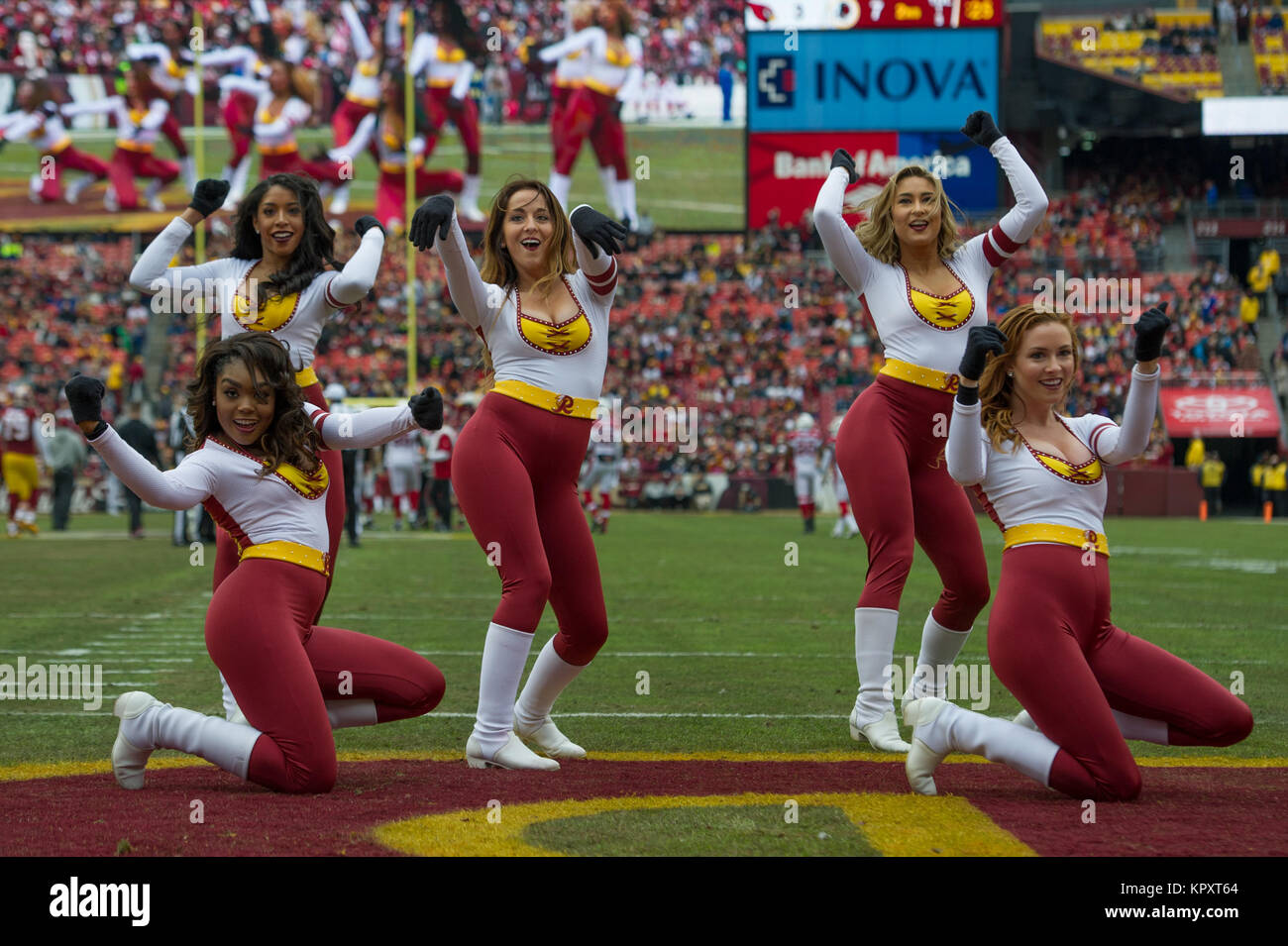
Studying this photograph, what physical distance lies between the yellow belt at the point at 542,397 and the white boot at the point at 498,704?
71cm

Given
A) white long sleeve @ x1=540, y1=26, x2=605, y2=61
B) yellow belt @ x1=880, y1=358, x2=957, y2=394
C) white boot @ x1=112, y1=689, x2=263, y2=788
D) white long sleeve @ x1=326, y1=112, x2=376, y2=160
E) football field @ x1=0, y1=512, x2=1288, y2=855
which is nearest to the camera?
football field @ x1=0, y1=512, x2=1288, y2=855

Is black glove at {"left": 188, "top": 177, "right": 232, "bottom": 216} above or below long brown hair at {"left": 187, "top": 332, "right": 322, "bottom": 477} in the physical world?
above

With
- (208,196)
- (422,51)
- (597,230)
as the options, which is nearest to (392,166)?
(422,51)

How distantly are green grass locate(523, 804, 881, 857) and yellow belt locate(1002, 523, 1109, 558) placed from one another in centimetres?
101

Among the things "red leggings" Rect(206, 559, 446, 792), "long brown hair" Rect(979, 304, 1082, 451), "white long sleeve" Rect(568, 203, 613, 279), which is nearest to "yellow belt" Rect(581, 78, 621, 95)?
"white long sleeve" Rect(568, 203, 613, 279)

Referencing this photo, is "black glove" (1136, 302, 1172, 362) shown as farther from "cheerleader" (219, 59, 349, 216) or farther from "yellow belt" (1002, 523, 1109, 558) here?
"cheerleader" (219, 59, 349, 216)

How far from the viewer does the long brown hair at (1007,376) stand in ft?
14.8

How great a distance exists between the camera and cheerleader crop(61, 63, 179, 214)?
34125 millimetres

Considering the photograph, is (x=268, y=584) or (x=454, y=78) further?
(x=454, y=78)

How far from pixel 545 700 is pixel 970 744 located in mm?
1534

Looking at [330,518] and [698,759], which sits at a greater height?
[330,518]

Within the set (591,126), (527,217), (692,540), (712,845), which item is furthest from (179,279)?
(591,126)

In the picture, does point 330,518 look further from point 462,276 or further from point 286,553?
point 462,276

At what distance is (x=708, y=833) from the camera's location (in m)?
3.68
